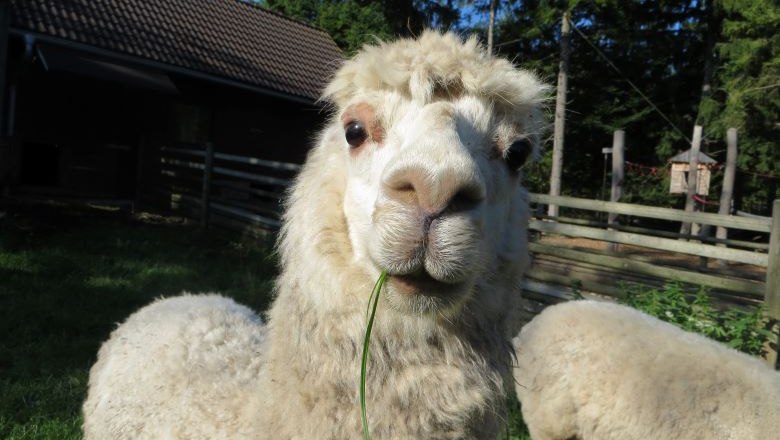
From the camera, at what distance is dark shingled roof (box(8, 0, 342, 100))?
1173 centimetres

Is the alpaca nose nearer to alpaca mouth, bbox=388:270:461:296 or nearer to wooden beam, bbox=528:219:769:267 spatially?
alpaca mouth, bbox=388:270:461:296

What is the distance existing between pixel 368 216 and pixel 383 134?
277 millimetres

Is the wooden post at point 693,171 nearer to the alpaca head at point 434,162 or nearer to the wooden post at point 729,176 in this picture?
the wooden post at point 729,176

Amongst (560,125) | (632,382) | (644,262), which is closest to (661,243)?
(644,262)

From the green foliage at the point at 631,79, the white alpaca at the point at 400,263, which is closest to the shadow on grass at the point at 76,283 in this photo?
the white alpaca at the point at 400,263

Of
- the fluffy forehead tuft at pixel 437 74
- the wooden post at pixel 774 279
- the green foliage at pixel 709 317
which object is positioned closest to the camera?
the fluffy forehead tuft at pixel 437 74

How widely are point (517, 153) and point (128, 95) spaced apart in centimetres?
1260

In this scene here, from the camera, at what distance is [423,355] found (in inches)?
65.7

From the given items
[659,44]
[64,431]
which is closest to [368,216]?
[64,431]

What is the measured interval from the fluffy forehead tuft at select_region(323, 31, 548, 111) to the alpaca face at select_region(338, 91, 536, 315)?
0.11ft

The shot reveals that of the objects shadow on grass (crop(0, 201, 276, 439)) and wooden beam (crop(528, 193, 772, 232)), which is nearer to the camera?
shadow on grass (crop(0, 201, 276, 439))

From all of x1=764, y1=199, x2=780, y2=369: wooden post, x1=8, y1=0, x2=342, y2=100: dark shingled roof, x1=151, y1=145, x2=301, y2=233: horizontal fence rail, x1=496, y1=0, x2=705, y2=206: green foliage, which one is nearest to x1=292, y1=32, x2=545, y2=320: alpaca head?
x1=764, y1=199, x2=780, y2=369: wooden post

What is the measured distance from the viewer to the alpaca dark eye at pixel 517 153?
74.7 inches

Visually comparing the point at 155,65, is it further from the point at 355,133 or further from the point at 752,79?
the point at 752,79
